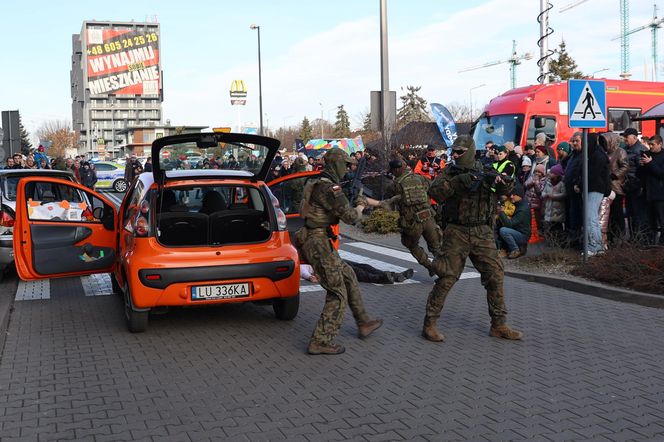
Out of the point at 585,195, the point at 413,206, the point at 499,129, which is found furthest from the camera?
the point at 499,129

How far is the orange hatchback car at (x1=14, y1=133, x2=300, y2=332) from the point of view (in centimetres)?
700

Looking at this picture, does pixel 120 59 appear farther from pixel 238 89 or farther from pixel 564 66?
pixel 564 66

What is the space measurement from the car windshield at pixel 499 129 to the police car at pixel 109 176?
74.9 ft

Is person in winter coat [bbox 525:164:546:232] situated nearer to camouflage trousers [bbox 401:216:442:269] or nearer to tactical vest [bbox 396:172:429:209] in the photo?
camouflage trousers [bbox 401:216:442:269]

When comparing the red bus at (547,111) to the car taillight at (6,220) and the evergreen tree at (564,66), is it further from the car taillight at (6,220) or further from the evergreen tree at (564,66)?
the evergreen tree at (564,66)

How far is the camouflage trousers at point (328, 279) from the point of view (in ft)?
21.1

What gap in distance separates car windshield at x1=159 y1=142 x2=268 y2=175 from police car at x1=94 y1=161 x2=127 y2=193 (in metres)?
29.5

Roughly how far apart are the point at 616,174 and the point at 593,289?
3016 millimetres

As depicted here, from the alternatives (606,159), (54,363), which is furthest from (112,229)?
(606,159)

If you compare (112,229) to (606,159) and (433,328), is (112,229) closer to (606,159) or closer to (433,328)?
(433,328)

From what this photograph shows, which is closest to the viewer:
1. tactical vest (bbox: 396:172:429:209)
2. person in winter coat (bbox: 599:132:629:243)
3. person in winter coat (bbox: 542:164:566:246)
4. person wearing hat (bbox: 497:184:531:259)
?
tactical vest (bbox: 396:172:429:209)

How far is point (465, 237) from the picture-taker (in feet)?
22.2

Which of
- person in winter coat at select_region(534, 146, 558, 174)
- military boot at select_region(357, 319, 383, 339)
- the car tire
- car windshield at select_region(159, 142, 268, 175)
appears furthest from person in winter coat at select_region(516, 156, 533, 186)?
the car tire

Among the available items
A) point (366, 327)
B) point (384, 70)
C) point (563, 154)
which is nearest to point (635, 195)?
point (563, 154)
